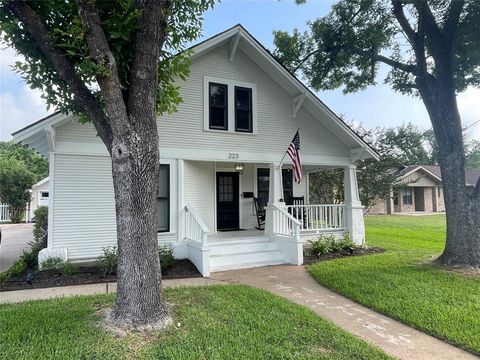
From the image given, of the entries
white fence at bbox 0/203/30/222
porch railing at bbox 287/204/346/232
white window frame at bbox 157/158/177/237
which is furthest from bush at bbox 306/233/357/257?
white fence at bbox 0/203/30/222

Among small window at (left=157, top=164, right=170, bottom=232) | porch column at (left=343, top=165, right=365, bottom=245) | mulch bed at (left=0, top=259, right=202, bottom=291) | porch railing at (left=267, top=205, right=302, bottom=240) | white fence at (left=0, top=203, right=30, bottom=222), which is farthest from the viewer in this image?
white fence at (left=0, top=203, right=30, bottom=222)

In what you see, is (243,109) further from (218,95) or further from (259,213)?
(259,213)

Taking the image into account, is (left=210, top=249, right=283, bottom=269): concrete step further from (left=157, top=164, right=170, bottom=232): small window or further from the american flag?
the american flag

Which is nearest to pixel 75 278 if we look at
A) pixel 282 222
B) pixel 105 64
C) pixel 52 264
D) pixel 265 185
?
pixel 52 264

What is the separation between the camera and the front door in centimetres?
1102

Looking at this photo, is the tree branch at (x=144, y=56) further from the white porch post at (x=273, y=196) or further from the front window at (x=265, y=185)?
the front window at (x=265, y=185)

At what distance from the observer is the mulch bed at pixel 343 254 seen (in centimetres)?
894

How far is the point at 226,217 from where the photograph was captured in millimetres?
11094

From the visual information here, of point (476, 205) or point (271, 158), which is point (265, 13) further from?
point (476, 205)

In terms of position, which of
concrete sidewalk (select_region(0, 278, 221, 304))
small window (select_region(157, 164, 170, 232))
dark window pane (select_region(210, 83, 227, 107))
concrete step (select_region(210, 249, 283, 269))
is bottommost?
concrete sidewalk (select_region(0, 278, 221, 304))

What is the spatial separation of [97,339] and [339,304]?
3.64 m

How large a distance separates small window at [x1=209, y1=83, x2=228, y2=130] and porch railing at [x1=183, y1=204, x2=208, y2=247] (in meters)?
2.53

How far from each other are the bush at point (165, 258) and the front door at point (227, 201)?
3.21m

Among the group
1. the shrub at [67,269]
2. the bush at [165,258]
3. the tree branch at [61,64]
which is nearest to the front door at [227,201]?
the bush at [165,258]
